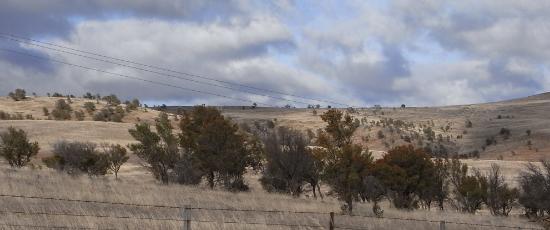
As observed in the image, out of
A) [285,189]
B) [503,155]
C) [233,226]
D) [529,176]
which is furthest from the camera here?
[503,155]

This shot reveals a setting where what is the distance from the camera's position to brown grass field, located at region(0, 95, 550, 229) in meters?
19.7

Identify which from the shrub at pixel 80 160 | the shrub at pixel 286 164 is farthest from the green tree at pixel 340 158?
the shrub at pixel 80 160

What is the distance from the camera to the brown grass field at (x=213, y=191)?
1973 cm

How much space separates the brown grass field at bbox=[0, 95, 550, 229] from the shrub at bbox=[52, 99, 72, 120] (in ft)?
6.38

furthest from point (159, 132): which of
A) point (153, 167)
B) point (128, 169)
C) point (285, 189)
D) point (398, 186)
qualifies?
point (398, 186)

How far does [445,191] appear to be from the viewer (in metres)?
45.2

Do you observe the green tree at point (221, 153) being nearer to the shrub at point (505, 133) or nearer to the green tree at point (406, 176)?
the green tree at point (406, 176)

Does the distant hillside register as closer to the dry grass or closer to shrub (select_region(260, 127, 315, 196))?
shrub (select_region(260, 127, 315, 196))

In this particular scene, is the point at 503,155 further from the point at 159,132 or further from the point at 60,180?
the point at 60,180

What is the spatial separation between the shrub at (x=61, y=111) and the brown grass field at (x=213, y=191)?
1946 millimetres

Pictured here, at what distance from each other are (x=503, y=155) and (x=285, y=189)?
144 ft

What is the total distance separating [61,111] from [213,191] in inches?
2138

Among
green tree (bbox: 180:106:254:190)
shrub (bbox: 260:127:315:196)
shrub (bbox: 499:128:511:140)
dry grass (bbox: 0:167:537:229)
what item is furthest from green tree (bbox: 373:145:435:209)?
shrub (bbox: 499:128:511:140)

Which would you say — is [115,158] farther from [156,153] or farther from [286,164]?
[286,164]
